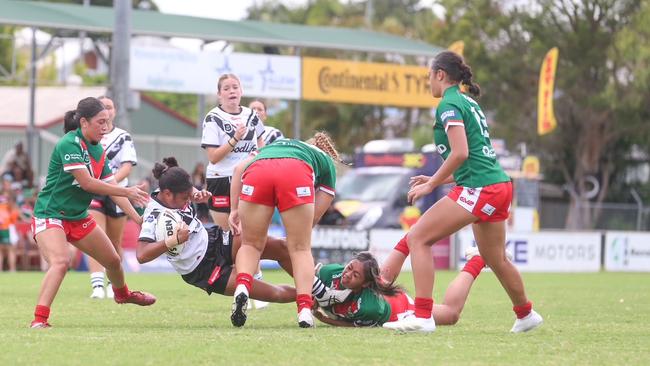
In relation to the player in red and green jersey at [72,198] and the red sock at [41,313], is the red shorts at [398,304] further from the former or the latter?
A: the red sock at [41,313]

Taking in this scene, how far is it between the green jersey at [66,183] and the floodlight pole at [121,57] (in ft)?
43.0

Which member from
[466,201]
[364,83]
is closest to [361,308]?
[466,201]

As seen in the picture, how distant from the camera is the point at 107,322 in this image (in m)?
10.8

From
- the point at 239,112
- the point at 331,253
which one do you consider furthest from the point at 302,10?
the point at 239,112

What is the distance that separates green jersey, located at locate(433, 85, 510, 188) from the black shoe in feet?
5.95

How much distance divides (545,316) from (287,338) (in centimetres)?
431

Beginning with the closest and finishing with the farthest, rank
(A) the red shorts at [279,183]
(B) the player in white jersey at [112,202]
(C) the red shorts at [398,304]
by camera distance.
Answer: (A) the red shorts at [279,183], (C) the red shorts at [398,304], (B) the player in white jersey at [112,202]

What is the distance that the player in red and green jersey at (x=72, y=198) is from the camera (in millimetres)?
9914

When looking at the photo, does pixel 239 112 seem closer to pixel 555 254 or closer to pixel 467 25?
pixel 555 254

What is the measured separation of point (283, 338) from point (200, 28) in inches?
854

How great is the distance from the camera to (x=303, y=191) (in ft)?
32.0

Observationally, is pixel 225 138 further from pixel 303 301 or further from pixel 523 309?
pixel 523 309

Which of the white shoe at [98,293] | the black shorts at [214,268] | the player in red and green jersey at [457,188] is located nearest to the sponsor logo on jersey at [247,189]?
the black shorts at [214,268]

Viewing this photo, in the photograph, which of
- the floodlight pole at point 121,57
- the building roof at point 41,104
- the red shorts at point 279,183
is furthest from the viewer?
the building roof at point 41,104
